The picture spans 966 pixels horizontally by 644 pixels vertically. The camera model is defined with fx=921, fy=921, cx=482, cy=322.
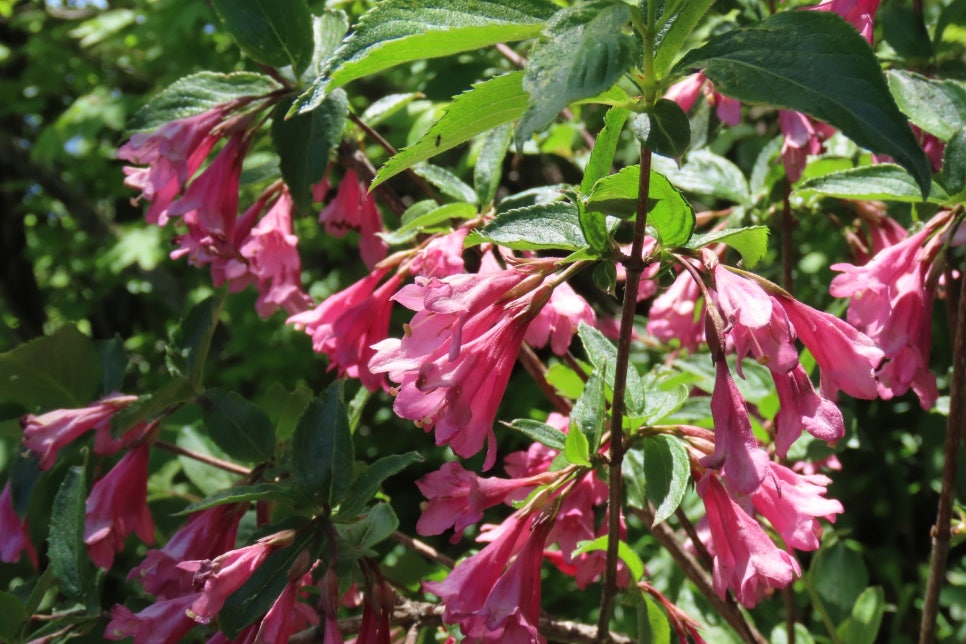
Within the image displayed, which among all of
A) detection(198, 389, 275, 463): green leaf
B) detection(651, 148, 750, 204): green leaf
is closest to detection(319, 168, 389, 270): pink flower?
detection(198, 389, 275, 463): green leaf

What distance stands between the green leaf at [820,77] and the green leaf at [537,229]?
8.0 inches

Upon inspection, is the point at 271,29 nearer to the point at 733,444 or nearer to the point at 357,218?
the point at 357,218

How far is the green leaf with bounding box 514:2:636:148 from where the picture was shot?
59 centimetres

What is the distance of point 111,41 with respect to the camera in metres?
3.90

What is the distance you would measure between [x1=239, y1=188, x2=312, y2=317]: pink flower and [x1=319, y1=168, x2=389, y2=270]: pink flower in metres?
0.13

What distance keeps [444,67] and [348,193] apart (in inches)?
12.8

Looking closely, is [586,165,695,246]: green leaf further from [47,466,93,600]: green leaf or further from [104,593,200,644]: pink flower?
[47,466,93,600]: green leaf

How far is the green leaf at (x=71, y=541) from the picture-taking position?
125 centimetres

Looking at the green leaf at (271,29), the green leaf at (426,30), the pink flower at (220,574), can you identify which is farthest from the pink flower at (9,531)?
the green leaf at (426,30)

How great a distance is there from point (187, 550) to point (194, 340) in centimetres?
36

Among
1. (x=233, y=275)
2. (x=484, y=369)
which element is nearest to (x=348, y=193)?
(x=233, y=275)

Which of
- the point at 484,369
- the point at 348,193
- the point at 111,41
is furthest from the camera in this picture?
the point at 111,41

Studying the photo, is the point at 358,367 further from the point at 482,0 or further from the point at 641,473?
the point at 482,0

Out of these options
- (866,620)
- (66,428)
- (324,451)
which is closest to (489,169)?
(324,451)
